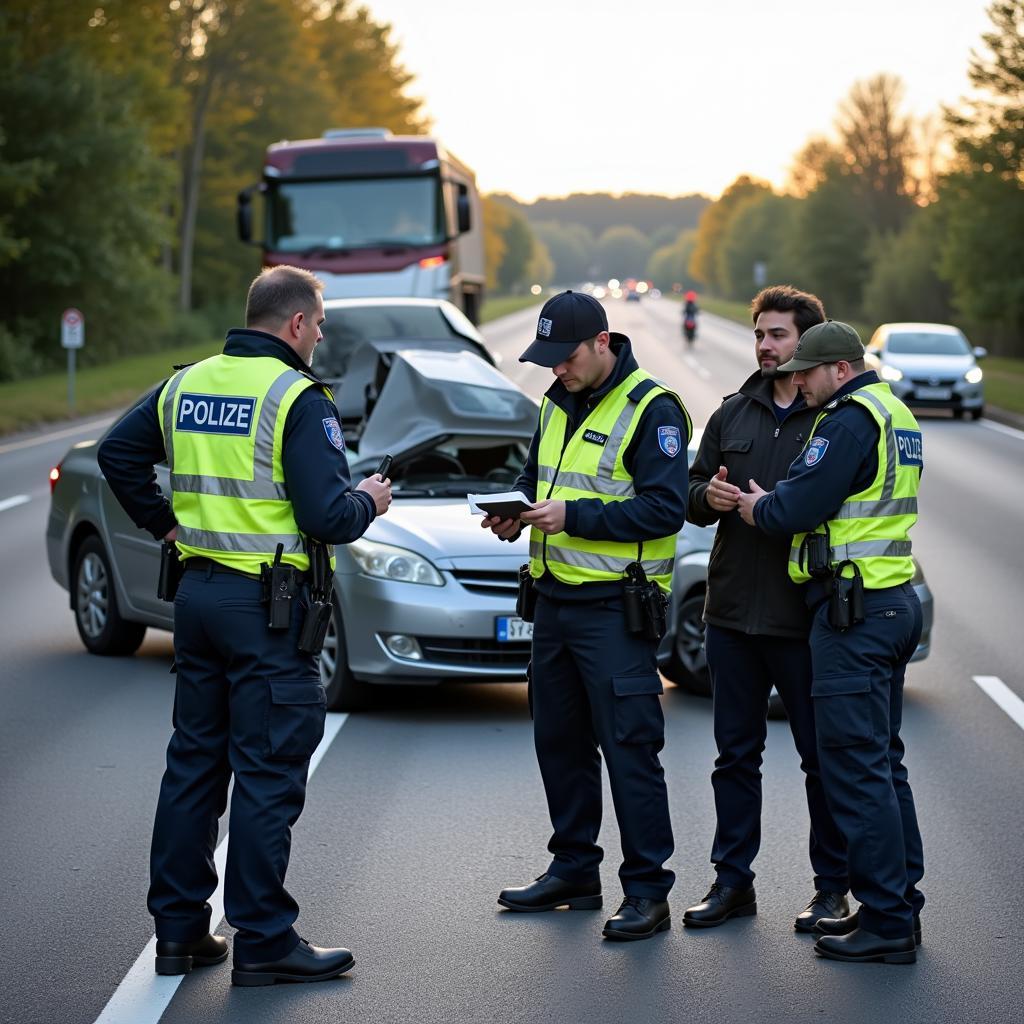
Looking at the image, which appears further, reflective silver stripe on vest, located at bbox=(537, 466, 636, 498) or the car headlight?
the car headlight

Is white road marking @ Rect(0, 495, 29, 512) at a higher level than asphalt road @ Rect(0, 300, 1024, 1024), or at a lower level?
lower

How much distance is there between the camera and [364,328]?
1499 centimetres

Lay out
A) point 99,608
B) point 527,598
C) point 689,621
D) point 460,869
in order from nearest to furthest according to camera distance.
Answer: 1. point 527,598
2. point 460,869
3. point 689,621
4. point 99,608

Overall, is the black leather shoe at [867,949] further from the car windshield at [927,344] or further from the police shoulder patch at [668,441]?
the car windshield at [927,344]

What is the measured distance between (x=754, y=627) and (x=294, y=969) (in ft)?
5.57

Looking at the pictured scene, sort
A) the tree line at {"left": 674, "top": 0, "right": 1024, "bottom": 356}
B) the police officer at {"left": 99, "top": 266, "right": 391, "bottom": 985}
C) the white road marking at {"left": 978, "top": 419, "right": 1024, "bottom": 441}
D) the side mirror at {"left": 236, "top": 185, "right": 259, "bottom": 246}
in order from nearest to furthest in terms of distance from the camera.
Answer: the police officer at {"left": 99, "top": 266, "right": 391, "bottom": 985} < the side mirror at {"left": 236, "top": 185, "right": 259, "bottom": 246} < the white road marking at {"left": 978, "top": 419, "right": 1024, "bottom": 441} < the tree line at {"left": 674, "top": 0, "right": 1024, "bottom": 356}

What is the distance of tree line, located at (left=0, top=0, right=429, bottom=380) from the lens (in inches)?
1665

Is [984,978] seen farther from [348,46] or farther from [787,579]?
[348,46]

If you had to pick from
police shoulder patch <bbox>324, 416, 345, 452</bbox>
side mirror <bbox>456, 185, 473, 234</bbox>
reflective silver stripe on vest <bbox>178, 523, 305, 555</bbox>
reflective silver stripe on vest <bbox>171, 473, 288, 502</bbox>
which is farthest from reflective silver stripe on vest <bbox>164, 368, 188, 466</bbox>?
side mirror <bbox>456, 185, 473, 234</bbox>

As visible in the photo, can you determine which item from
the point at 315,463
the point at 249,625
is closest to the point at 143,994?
the point at 249,625

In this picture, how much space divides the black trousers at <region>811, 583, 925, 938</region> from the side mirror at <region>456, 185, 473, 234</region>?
62.2 feet

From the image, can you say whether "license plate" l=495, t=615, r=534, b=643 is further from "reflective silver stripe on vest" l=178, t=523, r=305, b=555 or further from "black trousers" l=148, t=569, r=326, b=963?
"reflective silver stripe on vest" l=178, t=523, r=305, b=555

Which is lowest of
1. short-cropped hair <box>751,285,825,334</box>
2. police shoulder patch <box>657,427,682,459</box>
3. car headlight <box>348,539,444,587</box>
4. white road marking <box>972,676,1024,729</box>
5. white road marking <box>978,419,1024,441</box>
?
white road marking <box>978,419,1024,441</box>

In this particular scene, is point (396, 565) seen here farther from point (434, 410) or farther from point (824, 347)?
point (824, 347)
